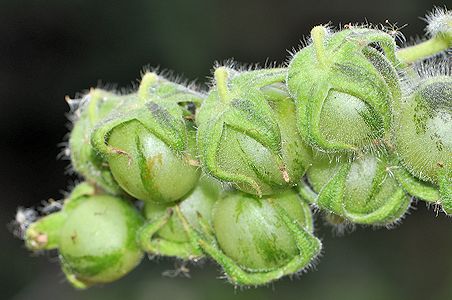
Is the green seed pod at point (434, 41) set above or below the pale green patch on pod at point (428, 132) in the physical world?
above

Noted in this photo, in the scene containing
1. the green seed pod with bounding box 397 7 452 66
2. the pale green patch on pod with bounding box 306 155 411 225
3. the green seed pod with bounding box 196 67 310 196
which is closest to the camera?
the green seed pod with bounding box 196 67 310 196

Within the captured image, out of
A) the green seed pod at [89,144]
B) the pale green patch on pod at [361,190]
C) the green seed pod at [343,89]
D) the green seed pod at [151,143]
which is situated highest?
the green seed pod at [89,144]

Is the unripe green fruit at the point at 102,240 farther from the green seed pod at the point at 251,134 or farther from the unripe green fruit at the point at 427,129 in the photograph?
the unripe green fruit at the point at 427,129

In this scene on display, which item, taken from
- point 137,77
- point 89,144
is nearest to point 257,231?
point 89,144

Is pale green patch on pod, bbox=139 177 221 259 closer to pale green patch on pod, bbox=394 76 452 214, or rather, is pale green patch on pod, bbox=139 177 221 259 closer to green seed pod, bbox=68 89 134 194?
green seed pod, bbox=68 89 134 194

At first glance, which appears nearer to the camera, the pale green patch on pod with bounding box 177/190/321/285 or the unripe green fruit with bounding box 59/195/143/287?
the pale green patch on pod with bounding box 177/190/321/285

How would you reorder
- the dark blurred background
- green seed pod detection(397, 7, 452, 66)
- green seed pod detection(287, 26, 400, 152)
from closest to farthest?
1. green seed pod detection(287, 26, 400, 152)
2. green seed pod detection(397, 7, 452, 66)
3. the dark blurred background

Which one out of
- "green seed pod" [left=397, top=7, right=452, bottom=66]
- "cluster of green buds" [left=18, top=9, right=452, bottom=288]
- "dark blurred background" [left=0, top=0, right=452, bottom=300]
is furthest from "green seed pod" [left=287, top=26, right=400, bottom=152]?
"dark blurred background" [left=0, top=0, right=452, bottom=300]

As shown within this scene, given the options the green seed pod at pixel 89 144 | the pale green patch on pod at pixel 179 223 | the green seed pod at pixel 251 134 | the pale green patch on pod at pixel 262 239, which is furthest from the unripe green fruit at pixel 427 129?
the green seed pod at pixel 89 144

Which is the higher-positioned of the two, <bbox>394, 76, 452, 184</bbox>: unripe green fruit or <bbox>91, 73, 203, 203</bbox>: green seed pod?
<bbox>91, 73, 203, 203</bbox>: green seed pod
